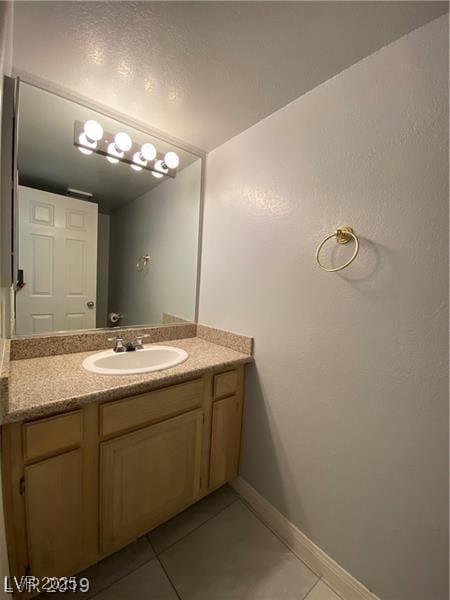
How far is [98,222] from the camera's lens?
4.66 feet

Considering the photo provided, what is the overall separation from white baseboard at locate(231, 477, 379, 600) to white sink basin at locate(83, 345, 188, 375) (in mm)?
849

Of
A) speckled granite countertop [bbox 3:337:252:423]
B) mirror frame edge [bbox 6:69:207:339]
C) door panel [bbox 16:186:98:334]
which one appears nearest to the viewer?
speckled granite countertop [bbox 3:337:252:423]

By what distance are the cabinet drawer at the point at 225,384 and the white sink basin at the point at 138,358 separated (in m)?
0.21

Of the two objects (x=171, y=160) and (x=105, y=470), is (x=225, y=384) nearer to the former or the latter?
(x=105, y=470)

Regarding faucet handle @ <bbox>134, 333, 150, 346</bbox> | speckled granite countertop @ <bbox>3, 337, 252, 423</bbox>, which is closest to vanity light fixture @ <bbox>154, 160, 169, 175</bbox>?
faucet handle @ <bbox>134, 333, 150, 346</bbox>

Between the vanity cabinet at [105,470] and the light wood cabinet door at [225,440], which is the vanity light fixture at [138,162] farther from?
the light wood cabinet door at [225,440]

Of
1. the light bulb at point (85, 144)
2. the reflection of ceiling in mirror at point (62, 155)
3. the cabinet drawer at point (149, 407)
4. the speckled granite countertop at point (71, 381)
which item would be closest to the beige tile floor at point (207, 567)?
the cabinet drawer at point (149, 407)

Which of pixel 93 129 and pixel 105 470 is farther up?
pixel 93 129

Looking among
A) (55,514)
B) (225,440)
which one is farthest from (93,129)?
(225,440)

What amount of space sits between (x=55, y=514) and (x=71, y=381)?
17.3 inches

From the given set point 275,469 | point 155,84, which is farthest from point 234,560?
point 155,84

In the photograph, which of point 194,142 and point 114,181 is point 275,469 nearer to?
point 114,181

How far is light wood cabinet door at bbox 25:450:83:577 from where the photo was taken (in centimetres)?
81

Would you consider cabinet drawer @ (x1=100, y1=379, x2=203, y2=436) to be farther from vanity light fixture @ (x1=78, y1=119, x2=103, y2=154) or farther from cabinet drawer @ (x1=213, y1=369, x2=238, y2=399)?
vanity light fixture @ (x1=78, y1=119, x2=103, y2=154)
